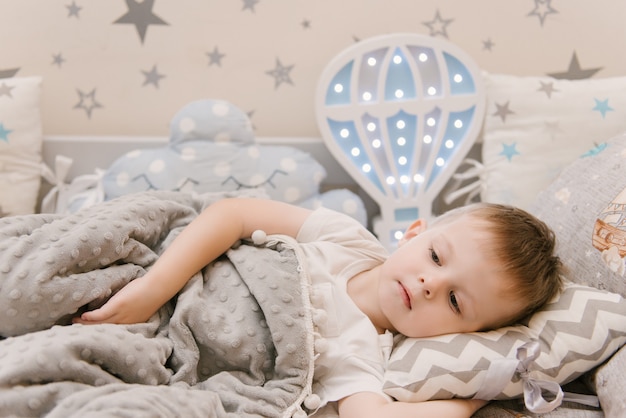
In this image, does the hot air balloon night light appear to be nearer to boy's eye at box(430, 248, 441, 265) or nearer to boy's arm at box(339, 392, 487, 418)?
boy's eye at box(430, 248, 441, 265)

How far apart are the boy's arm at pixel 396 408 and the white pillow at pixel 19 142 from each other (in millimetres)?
1020

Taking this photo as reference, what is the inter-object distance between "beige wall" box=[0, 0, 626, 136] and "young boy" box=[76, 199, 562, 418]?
0.66 metres

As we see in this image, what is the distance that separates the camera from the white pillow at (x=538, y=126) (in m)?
1.47

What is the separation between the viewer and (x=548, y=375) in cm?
93

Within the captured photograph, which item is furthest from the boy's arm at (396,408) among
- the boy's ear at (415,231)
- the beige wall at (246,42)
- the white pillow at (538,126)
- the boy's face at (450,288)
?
the beige wall at (246,42)

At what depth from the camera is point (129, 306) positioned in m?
0.91

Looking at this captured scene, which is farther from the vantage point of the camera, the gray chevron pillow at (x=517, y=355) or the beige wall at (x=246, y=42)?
the beige wall at (x=246, y=42)

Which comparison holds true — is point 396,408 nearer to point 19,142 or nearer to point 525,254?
point 525,254

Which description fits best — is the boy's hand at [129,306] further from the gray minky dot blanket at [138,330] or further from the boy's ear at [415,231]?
the boy's ear at [415,231]

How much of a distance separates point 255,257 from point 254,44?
0.78 metres

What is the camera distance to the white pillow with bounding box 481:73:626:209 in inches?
57.9

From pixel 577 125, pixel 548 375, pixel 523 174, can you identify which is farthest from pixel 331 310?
pixel 577 125

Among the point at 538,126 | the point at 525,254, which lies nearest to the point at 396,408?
the point at 525,254

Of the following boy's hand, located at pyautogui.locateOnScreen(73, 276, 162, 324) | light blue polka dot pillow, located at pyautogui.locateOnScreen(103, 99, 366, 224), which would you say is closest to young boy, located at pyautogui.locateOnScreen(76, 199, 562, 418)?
boy's hand, located at pyautogui.locateOnScreen(73, 276, 162, 324)
